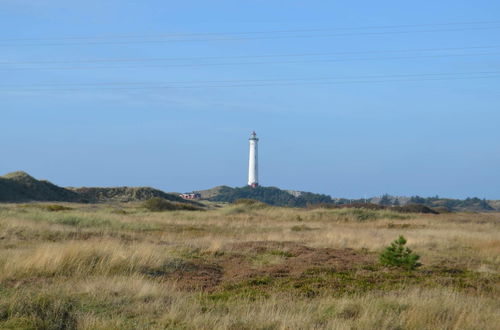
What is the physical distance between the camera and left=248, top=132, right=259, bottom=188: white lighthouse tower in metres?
111

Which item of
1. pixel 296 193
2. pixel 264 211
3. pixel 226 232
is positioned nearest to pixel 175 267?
pixel 226 232

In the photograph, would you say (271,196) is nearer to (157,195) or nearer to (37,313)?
(157,195)

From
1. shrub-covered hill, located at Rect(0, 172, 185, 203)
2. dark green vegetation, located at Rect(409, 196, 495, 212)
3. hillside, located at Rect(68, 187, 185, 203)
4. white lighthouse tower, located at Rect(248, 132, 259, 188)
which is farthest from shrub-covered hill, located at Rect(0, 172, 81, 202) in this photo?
dark green vegetation, located at Rect(409, 196, 495, 212)

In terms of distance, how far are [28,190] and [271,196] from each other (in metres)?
50.9

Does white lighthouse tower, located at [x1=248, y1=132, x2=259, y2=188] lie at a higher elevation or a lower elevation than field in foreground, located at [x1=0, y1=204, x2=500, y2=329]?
higher

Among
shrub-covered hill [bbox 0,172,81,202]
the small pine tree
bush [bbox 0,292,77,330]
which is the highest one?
shrub-covered hill [bbox 0,172,81,202]

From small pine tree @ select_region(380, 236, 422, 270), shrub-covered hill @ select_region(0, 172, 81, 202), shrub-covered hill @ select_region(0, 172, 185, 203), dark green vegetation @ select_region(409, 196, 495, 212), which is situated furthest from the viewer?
dark green vegetation @ select_region(409, 196, 495, 212)

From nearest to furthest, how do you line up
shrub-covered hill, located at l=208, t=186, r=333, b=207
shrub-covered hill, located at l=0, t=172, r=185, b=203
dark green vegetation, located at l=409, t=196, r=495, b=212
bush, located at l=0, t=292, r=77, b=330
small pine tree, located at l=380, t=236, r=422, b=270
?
1. bush, located at l=0, t=292, r=77, b=330
2. small pine tree, located at l=380, t=236, r=422, b=270
3. shrub-covered hill, located at l=0, t=172, r=185, b=203
4. dark green vegetation, located at l=409, t=196, r=495, b=212
5. shrub-covered hill, located at l=208, t=186, r=333, b=207

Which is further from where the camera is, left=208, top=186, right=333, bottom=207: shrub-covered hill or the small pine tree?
left=208, top=186, right=333, bottom=207: shrub-covered hill

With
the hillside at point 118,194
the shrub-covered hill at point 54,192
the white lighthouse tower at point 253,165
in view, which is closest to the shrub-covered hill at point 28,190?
the shrub-covered hill at point 54,192

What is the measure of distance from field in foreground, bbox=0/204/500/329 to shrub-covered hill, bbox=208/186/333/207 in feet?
285

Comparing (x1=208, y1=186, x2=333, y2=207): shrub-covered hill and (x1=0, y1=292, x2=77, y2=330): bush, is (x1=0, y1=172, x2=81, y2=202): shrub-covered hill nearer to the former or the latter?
(x1=208, y1=186, x2=333, y2=207): shrub-covered hill

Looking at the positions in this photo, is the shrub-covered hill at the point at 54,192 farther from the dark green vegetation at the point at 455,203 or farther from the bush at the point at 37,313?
the bush at the point at 37,313

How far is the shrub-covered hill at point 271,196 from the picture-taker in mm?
110688
